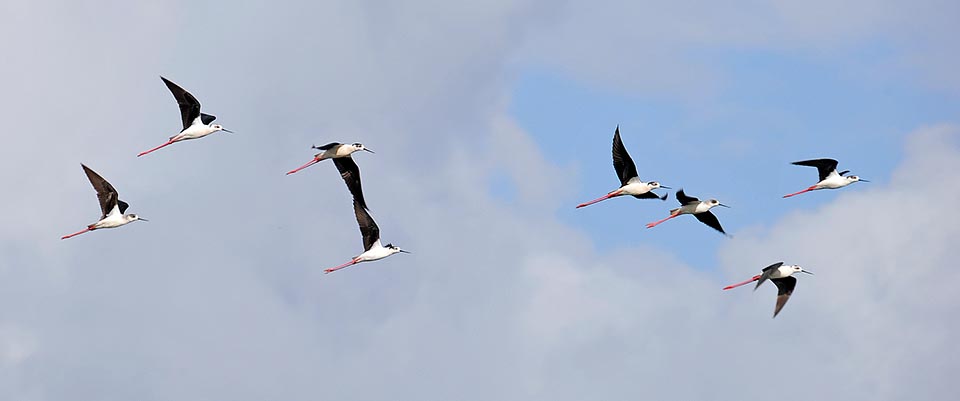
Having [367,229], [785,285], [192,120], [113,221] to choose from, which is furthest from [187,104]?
[785,285]

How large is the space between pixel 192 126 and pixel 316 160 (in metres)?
2.30

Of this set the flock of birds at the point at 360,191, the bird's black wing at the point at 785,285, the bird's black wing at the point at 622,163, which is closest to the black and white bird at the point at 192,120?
the flock of birds at the point at 360,191

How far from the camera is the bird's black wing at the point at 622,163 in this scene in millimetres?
29484

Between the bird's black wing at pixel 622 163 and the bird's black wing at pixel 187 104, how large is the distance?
279 inches

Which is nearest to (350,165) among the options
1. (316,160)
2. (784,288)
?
(316,160)

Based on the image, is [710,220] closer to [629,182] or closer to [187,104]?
[629,182]

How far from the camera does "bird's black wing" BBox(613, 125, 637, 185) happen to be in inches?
1161

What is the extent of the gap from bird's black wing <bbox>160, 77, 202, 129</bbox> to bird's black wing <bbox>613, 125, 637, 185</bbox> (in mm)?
7097

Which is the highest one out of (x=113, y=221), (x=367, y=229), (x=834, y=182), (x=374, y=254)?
(x=113, y=221)

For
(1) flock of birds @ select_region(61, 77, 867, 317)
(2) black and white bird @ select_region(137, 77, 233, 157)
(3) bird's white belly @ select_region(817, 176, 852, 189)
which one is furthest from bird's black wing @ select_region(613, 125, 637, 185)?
(2) black and white bird @ select_region(137, 77, 233, 157)

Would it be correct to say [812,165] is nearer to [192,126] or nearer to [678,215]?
[678,215]

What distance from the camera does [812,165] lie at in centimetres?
3150

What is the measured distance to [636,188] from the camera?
29.9 meters

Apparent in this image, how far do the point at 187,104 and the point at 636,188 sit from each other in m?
7.86
